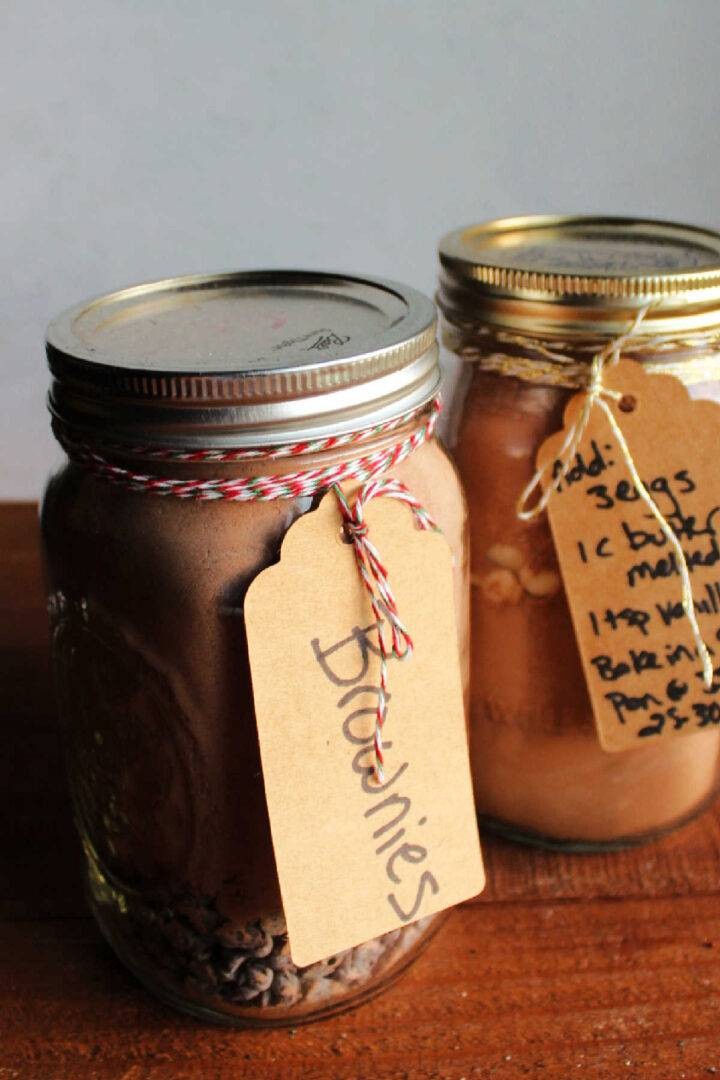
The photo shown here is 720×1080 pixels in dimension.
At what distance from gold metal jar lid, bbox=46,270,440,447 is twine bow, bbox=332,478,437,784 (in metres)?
0.03

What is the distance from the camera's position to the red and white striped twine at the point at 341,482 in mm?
429

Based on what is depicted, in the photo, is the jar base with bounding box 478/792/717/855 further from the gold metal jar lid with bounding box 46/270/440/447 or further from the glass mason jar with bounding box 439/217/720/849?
the gold metal jar lid with bounding box 46/270/440/447

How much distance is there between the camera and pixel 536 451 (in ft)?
1.86

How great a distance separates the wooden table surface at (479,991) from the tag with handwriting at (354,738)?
0.06 m

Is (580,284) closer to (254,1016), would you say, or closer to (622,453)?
(622,453)

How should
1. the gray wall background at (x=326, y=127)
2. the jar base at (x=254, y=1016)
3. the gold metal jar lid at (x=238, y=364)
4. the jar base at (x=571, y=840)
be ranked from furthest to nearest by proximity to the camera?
the gray wall background at (x=326, y=127) < the jar base at (x=571, y=840) < the jar base at (x=254, y=1016) < the gold metal jar lid at (x=238, y=364)

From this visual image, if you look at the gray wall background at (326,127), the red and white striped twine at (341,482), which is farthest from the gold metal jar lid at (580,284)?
the gray wall background at (326,127)

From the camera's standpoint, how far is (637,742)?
0.58m

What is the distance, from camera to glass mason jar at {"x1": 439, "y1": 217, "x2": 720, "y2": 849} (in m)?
0.54

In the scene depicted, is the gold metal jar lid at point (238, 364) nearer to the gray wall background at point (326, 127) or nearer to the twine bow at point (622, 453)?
the twine bow at point (622, 453)

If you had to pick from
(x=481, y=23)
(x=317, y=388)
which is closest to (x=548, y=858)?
(x=317, y=388)

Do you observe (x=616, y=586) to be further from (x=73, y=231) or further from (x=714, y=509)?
(x=73, y=231)

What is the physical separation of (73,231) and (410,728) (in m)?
0.55

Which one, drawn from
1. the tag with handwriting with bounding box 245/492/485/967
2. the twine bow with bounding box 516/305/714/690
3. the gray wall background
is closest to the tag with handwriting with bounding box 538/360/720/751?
the twine bow with bounding box 516/305/714/690
